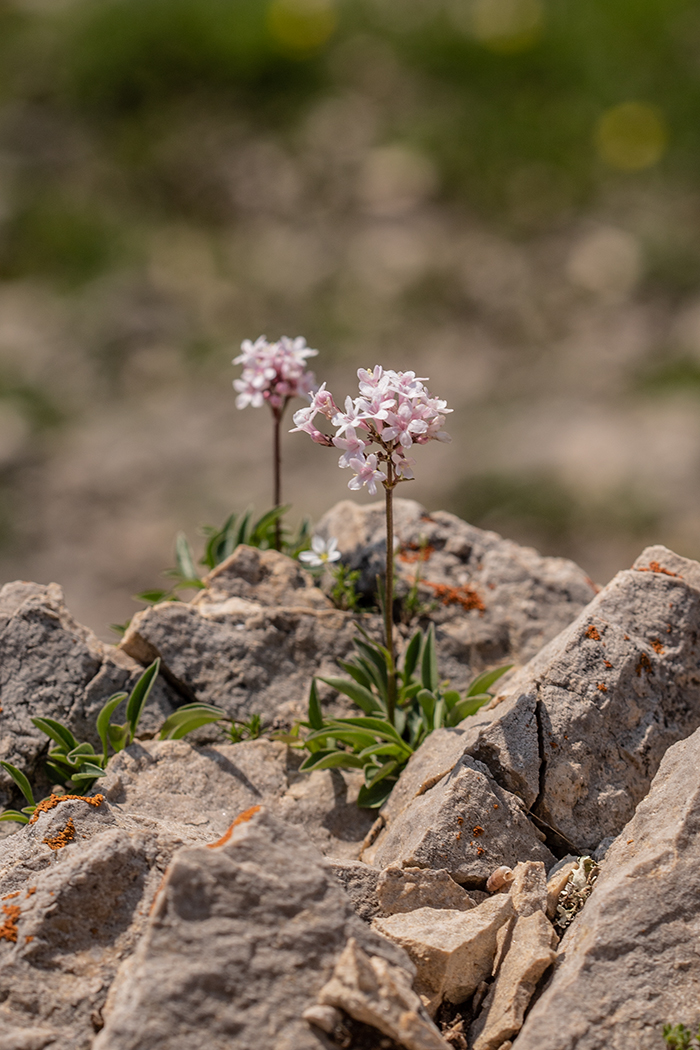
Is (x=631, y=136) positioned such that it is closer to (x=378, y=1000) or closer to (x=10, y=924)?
(x=378, y=1000)

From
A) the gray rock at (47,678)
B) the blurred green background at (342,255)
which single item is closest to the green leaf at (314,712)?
the gray rock at (47,678)

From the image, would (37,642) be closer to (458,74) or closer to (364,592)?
(364,592)

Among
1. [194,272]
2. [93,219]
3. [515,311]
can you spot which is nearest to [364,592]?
[515,311]

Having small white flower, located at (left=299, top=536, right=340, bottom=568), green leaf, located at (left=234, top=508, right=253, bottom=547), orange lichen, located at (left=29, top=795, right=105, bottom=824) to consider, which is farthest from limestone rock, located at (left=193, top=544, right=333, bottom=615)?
orange lichen, located at (left=29, top=795, right=105, bottom=824)

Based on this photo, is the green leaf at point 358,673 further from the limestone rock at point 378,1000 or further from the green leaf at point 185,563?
the limestone rock at point 378,1000

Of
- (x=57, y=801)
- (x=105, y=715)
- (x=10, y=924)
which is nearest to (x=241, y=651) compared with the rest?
(x=105, y=715)

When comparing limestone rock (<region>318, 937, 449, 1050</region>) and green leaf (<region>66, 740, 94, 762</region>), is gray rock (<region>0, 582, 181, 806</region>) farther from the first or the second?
limestone rock (<region>318, 937, 449, 1050</region>)
